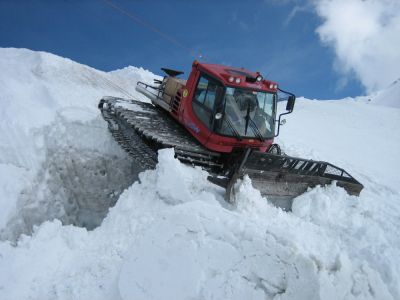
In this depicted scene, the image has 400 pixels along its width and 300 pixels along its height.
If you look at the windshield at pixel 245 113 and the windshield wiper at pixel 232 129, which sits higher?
the windshield at pixel 245 113

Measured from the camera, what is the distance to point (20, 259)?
14.5 feet

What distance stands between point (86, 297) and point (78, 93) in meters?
8.00

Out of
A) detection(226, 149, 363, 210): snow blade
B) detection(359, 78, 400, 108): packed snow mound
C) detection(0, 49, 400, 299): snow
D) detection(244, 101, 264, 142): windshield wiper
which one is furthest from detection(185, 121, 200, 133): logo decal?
detection(359, 78, 400, 108): packed snow mound

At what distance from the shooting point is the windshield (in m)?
6.93

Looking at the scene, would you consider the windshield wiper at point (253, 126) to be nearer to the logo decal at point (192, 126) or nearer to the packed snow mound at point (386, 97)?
the logo decal at point (192, 126)

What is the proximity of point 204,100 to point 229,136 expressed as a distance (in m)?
0.95

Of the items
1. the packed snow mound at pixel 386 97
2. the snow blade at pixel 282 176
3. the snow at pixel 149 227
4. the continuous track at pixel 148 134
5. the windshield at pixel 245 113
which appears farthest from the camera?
the packed snow mound at pixel 386 97

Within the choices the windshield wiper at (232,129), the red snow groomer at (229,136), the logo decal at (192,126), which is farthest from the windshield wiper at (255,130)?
the logo decal at (192,126)

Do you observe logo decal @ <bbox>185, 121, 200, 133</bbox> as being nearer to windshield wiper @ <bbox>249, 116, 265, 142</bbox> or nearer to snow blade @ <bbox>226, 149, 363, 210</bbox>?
windshield wiper @ <bbox>249, 116, 265, 142</bbox>

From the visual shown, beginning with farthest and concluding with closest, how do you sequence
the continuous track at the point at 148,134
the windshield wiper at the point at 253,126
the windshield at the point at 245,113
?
the windshield wiper at the point at 253,126, the windshield at the point at 245,113, the continuous track at the point at 148,134

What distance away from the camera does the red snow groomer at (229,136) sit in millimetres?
6340

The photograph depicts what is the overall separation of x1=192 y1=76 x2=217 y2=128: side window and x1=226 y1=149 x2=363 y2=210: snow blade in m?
1.33

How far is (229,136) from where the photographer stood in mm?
6883

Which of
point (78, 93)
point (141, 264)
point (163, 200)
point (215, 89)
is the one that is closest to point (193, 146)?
point (215, 89)
